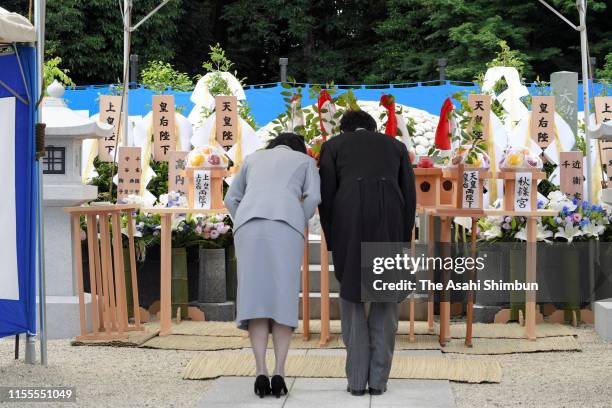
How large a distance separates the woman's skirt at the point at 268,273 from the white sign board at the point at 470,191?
2.07 metres

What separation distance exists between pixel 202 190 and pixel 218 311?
1.33 m

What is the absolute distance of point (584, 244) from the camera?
857 centimetres

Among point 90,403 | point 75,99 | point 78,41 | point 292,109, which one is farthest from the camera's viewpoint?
point 78,41

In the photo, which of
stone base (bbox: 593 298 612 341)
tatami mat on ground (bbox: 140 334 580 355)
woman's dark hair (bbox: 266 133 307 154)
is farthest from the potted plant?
woman's dark hair (bbox: 266 133 307 154)

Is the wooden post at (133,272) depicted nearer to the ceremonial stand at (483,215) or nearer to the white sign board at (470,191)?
the ceremonial stand at (483,215)

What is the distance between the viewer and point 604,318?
7.73 m

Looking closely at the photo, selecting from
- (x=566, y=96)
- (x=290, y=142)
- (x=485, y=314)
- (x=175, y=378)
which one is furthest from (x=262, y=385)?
(x=566, y=96)

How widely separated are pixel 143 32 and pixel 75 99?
23.5 ft

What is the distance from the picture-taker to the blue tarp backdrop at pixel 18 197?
20.2ft

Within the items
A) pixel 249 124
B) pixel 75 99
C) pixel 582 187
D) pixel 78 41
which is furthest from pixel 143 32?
pixel 582 187

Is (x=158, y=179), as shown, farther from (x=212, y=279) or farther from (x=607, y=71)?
(x=607, y=71)

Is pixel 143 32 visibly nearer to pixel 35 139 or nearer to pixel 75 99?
pixel 75 99

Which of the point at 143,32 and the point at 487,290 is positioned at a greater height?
the point at 143,32

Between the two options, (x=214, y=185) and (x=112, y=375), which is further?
(x=214, y=185)
